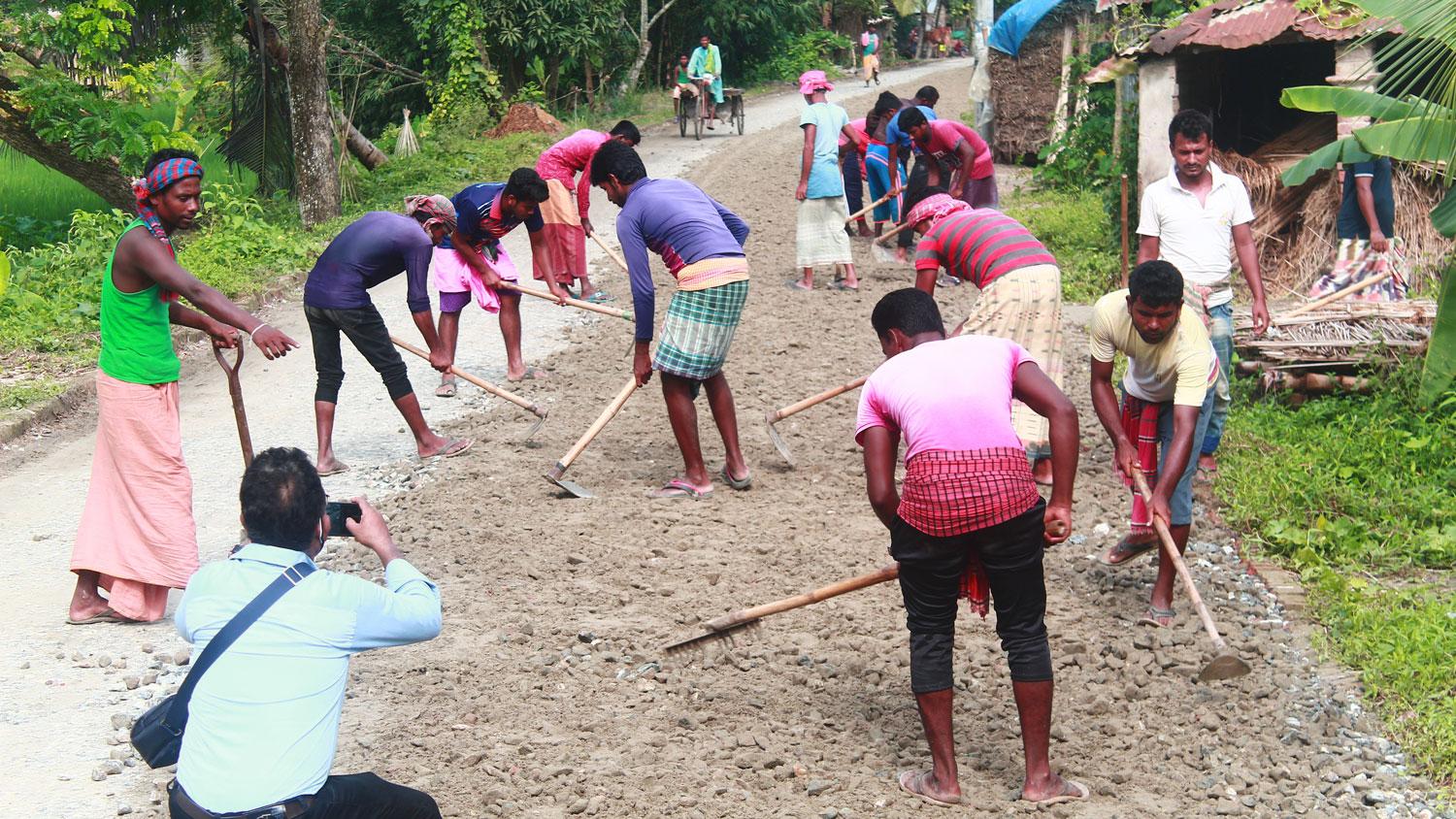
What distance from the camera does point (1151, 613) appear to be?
203 inches

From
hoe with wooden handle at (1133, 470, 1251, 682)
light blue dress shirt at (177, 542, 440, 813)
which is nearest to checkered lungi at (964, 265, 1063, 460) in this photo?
hoe with wooden handle at (1133, 470, 1251, 682)

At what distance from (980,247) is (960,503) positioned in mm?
2745

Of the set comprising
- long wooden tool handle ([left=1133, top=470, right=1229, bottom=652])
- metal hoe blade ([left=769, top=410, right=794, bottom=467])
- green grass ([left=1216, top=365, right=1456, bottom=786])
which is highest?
long wooden tool handle ([left=1133, top=470, right=1229, bottom=652])

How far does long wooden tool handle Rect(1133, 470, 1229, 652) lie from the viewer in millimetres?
4367

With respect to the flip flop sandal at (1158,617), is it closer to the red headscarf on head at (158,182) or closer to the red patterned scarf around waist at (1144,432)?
the red patterned scarf around waist at (1144,432)

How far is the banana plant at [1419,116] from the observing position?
4941mm

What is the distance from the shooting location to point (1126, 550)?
550 cm

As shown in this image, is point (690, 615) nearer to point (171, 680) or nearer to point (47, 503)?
point (171, 680)

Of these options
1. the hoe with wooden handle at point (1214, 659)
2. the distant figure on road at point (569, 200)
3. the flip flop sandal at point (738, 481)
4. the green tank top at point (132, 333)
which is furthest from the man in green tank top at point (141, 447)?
the distant figure on road at point (569, 200)

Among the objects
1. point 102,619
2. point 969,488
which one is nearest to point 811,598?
point 969,488

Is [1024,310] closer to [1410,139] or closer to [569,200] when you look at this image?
[1410,139]

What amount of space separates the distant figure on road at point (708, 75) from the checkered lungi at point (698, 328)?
15.1 meters

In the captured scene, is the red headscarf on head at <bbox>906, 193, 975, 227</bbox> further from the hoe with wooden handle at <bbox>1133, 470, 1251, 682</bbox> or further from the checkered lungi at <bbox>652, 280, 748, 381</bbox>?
the hoe with wooden handle at <bbox>1133, 470, 1251, 682</bbox>

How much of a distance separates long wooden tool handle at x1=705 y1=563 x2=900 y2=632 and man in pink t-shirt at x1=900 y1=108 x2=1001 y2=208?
223 inches
